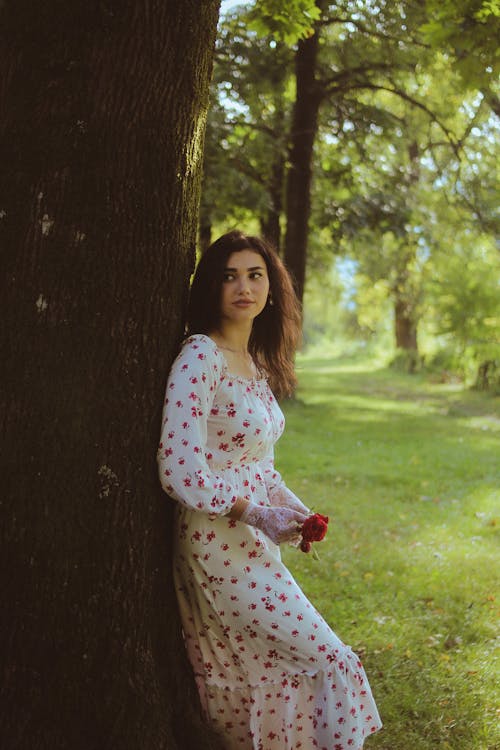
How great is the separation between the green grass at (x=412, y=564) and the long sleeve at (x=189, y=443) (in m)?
1.70

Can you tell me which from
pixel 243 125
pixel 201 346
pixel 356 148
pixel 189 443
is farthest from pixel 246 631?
pixel 356 148

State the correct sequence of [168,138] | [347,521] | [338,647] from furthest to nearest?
[347,521]
[338,647]
[168,138]

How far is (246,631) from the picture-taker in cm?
285

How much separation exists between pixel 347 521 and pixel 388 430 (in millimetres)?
5983

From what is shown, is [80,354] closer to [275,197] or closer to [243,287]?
[243,287]

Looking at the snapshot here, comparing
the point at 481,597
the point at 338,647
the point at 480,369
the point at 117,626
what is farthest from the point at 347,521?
the point at 480,369

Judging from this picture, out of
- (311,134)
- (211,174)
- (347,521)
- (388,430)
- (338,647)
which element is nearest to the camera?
(338,647)

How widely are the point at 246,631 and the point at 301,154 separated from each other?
41.0 feet

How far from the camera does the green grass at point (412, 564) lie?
12.5ft

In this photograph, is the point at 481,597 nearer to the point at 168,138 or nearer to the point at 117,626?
the point at 117,626

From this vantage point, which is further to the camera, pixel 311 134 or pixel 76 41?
pixel 311 134

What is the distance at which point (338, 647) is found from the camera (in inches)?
113

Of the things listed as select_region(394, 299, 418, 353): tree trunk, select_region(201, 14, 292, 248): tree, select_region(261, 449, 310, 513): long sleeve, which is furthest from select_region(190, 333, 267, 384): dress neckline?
select_region(394, 299, 418, 353): tree trunk

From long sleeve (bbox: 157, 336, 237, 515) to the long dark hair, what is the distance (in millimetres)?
388
